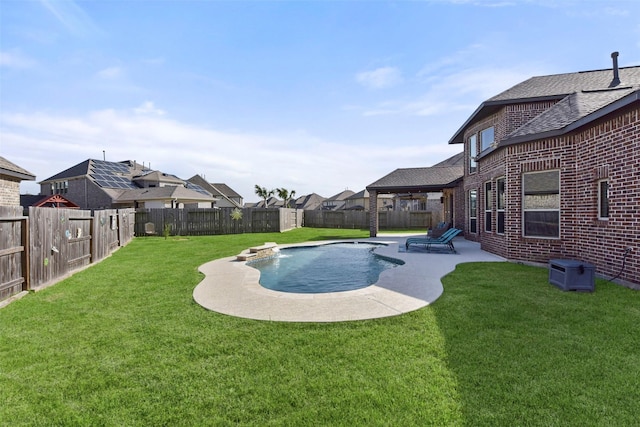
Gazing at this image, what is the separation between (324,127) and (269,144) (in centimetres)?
500

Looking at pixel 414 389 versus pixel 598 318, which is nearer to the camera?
pixel 414 389

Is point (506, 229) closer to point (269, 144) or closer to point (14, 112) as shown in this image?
point (269, 144)

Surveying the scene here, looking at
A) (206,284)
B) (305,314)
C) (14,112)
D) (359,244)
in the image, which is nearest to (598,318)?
(305,314)

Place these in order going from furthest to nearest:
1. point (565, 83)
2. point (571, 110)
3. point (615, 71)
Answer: point (565, 83) → point (615, 71) → point (571, 110)

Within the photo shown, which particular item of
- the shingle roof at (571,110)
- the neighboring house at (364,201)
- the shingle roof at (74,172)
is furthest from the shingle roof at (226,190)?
the shingle roof at (571,110)

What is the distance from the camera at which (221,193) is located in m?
48.5

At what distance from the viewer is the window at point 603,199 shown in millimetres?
6980

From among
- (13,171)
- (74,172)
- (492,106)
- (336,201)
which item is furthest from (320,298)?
(336,201)

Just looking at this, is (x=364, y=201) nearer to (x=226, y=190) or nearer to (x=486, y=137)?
(x=226, y=190)

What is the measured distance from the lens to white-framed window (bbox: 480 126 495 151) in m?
12.9

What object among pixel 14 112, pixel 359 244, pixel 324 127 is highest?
pixel 324 127

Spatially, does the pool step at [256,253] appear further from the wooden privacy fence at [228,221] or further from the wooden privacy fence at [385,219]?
the wooden privacy fence at [385,219]

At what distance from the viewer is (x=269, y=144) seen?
807 inches

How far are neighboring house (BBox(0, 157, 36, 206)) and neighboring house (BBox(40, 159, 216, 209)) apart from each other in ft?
53.0
